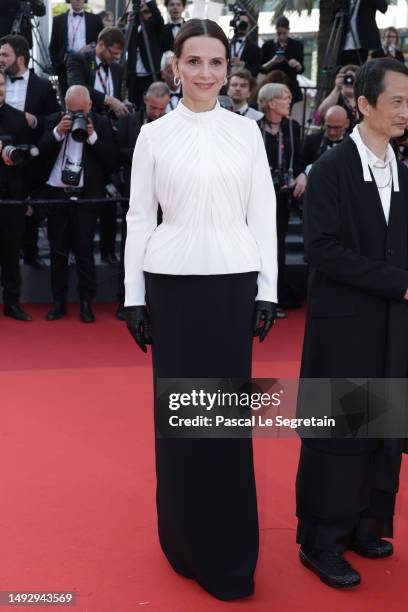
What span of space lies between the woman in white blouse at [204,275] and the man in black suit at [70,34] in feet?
19.2

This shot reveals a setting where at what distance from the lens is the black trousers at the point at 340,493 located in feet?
9.97

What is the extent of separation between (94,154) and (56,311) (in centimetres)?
118

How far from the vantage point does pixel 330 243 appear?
2895 mm

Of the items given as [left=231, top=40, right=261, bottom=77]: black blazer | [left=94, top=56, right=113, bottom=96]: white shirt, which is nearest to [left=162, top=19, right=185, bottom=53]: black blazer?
[left=231, top=40, right=261, bottom=77]: black blazer

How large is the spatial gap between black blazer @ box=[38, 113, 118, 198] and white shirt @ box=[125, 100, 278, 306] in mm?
3853

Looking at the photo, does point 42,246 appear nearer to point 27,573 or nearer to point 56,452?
point 56,452

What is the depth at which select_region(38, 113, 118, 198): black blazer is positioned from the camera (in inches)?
258

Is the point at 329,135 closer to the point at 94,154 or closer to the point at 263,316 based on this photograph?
the point at 94,154

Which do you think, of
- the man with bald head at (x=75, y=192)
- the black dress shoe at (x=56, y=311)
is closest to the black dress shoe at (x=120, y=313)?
the man with bald head at (x=75, y=192)

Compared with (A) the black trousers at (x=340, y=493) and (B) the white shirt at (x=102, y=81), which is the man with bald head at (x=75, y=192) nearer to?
(B) the white shirt at (x=102, y=81)

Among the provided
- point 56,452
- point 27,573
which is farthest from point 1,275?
point 27,573

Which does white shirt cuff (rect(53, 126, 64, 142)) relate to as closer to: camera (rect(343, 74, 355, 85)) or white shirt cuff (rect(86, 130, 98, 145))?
white shirt cuff (rect(86, 130, 98, 145))

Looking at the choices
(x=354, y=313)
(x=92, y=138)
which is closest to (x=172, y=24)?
(x=92, y=138)

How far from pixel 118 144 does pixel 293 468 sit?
358 cm
